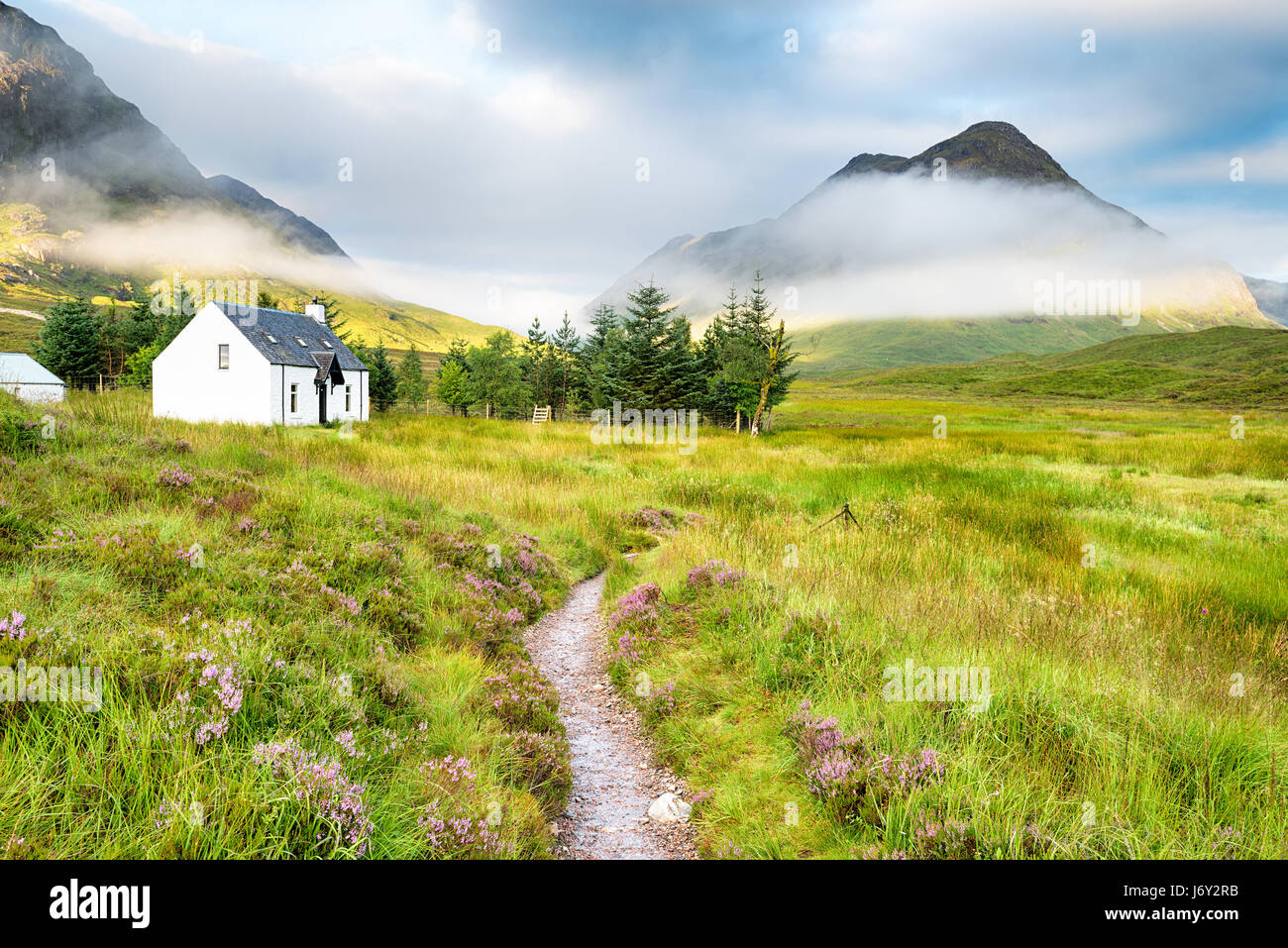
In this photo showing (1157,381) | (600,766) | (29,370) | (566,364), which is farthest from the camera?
(1157,381)

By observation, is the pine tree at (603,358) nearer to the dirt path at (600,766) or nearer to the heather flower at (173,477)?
the heather flower at (173,477)

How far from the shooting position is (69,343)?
68.4 m

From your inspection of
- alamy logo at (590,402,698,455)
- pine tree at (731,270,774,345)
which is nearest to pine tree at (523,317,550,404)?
alamy logo at (590,402,698,455)

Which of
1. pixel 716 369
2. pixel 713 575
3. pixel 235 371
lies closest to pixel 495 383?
pixel 716 369

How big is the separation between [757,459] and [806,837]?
21.1 meters

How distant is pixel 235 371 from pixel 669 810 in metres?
45.1

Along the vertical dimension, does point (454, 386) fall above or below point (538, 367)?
below

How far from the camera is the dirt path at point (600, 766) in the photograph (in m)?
4.29

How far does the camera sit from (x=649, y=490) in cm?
1772

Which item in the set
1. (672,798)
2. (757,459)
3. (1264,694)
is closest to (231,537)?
(672,798)

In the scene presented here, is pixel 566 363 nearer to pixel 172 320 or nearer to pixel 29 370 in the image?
pixel 29 370

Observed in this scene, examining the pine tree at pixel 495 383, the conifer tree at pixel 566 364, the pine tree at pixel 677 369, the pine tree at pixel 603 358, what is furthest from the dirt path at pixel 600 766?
the conifer tree at pixel 566 364
